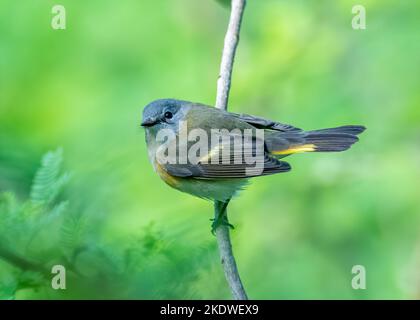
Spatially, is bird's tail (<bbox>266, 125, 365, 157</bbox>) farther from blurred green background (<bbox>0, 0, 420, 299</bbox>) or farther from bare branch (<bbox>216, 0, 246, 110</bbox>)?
Answer: bare branch (<bbox>216, 0, 246, 110</bbox>)

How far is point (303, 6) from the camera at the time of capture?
4.92 metres

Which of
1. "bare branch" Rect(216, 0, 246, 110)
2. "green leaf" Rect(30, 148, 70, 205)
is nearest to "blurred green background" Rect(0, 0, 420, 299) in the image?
"bare branch" Rect(216, 0, 246, 110)

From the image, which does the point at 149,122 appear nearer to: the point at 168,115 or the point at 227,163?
the point at 168,115

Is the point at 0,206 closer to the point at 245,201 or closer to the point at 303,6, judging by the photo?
the point at 245,201

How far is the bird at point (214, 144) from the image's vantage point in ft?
12.5

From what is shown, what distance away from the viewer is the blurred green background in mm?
4094

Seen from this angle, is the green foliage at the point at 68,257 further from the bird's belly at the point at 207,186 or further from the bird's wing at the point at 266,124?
the bird's wing at the point at 266,124

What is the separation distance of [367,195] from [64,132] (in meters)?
2.13

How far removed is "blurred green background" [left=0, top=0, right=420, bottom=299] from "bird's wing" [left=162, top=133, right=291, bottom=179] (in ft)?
→ 0.63

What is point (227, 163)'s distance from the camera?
12.4ft

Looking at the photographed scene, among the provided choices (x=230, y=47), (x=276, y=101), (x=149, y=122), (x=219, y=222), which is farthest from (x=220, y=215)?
(x=276, y=101)

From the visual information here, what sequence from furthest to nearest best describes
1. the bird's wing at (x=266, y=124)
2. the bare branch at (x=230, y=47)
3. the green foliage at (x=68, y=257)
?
the bird's wing at (x=266, y=124)
the bare branch at (x=230, y=47)
the green foliage at (x=68, y=257)

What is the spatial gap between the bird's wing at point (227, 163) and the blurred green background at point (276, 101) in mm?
193

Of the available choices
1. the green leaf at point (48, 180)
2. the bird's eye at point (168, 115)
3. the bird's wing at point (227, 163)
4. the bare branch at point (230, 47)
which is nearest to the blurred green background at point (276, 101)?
the bird's wing at point (227, 163)
